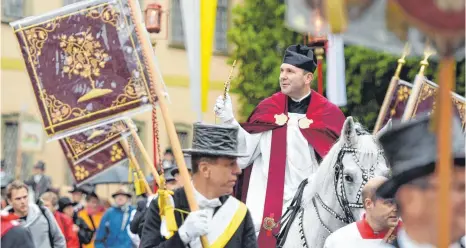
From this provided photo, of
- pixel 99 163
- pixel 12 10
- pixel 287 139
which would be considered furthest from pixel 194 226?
pixel 12 10

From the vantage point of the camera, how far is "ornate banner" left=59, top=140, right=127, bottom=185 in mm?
→ 17828

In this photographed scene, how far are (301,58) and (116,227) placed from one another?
9.53 m

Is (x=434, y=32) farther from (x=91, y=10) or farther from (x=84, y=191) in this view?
(x=84, y=191)

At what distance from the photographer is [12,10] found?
34.0m

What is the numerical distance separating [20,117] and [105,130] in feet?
58.7

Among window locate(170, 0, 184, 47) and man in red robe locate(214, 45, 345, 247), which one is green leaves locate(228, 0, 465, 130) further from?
man in red robe locate(214, 45, 345, 247)

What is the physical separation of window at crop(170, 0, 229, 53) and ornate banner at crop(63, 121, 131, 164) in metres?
21.0

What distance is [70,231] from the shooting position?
18422 millimetres

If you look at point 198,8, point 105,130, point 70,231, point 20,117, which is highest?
point 198,8

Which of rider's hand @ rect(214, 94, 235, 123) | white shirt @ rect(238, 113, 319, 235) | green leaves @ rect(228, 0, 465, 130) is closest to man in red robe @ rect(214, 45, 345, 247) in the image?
white shirt @ rect(238, 113, 319, 235)

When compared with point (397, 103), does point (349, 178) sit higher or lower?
higher

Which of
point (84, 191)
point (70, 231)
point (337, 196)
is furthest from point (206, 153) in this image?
point (84, 191)

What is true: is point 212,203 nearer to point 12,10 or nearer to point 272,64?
point 272,64

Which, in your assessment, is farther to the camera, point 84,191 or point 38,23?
point 84,191
